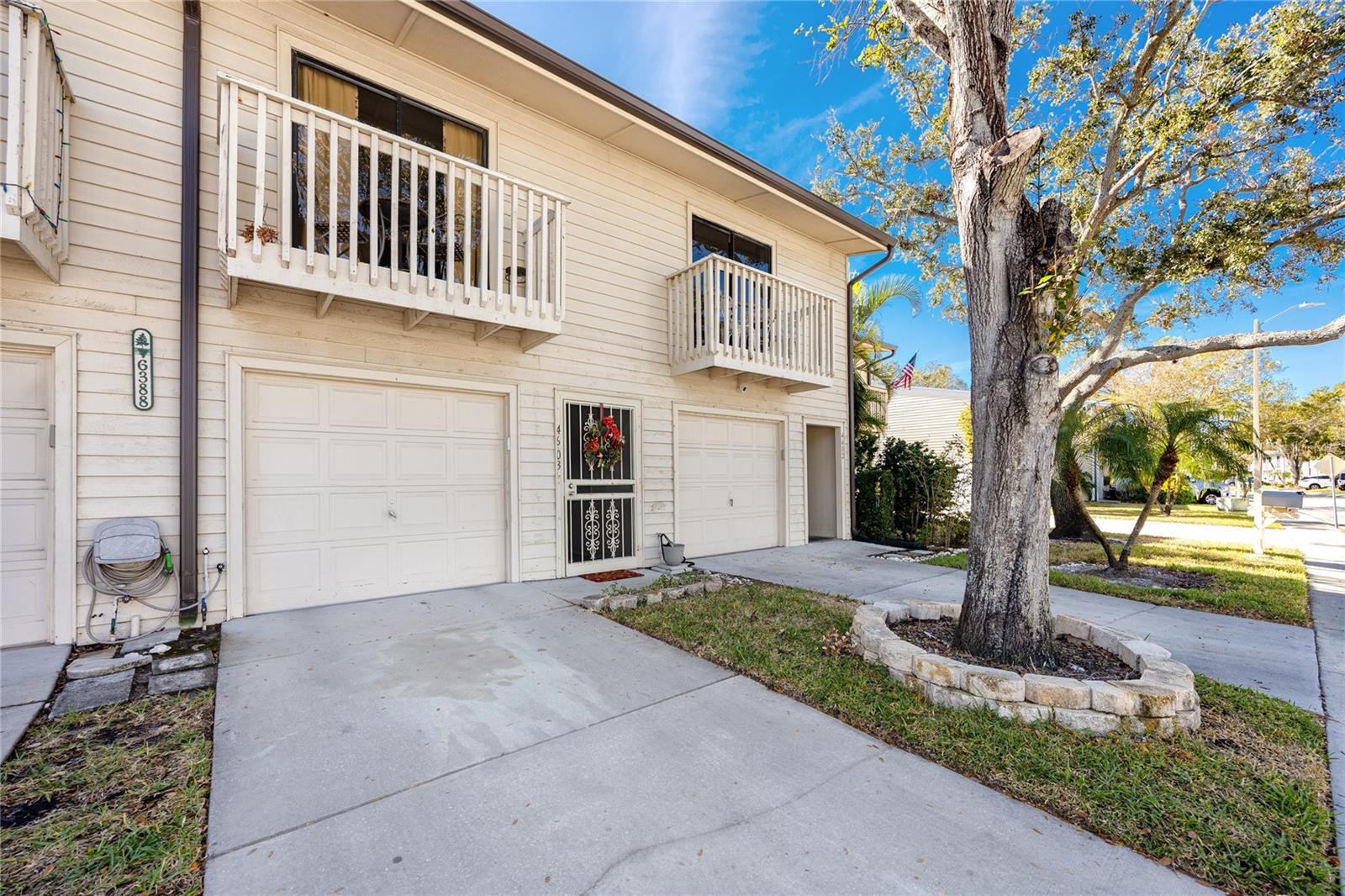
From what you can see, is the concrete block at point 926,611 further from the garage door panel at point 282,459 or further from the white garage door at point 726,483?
the garage door panel at point 282,459

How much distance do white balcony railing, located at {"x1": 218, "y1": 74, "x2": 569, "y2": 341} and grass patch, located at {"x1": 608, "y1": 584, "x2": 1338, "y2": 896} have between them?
3.62 metres

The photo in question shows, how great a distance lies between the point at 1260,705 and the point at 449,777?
4114mm

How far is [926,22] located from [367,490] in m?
5.63

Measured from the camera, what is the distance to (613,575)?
20.2ft

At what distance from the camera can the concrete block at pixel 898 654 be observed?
3189 millimetres

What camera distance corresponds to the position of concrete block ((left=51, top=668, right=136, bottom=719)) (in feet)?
9.39

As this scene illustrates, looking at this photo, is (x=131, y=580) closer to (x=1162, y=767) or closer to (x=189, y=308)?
(x=189, y=308)

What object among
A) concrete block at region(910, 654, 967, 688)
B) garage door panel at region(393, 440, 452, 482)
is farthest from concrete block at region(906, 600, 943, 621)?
garage door panel at region(393, 440, 452, 482)

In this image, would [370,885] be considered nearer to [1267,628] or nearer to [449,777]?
[449,777]

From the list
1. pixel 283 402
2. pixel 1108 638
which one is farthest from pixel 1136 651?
pixel 283 402

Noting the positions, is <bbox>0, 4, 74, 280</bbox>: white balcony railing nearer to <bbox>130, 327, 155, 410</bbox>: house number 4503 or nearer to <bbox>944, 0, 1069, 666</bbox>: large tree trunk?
<bbox>130, 327, 155, 410</bbox>: house number 4503

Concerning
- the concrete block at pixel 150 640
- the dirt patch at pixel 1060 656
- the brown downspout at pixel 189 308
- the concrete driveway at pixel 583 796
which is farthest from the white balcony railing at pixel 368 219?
the dirt patch at pixel 1060 656

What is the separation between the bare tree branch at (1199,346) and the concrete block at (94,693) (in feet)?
18.0

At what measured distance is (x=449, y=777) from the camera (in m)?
2.31
